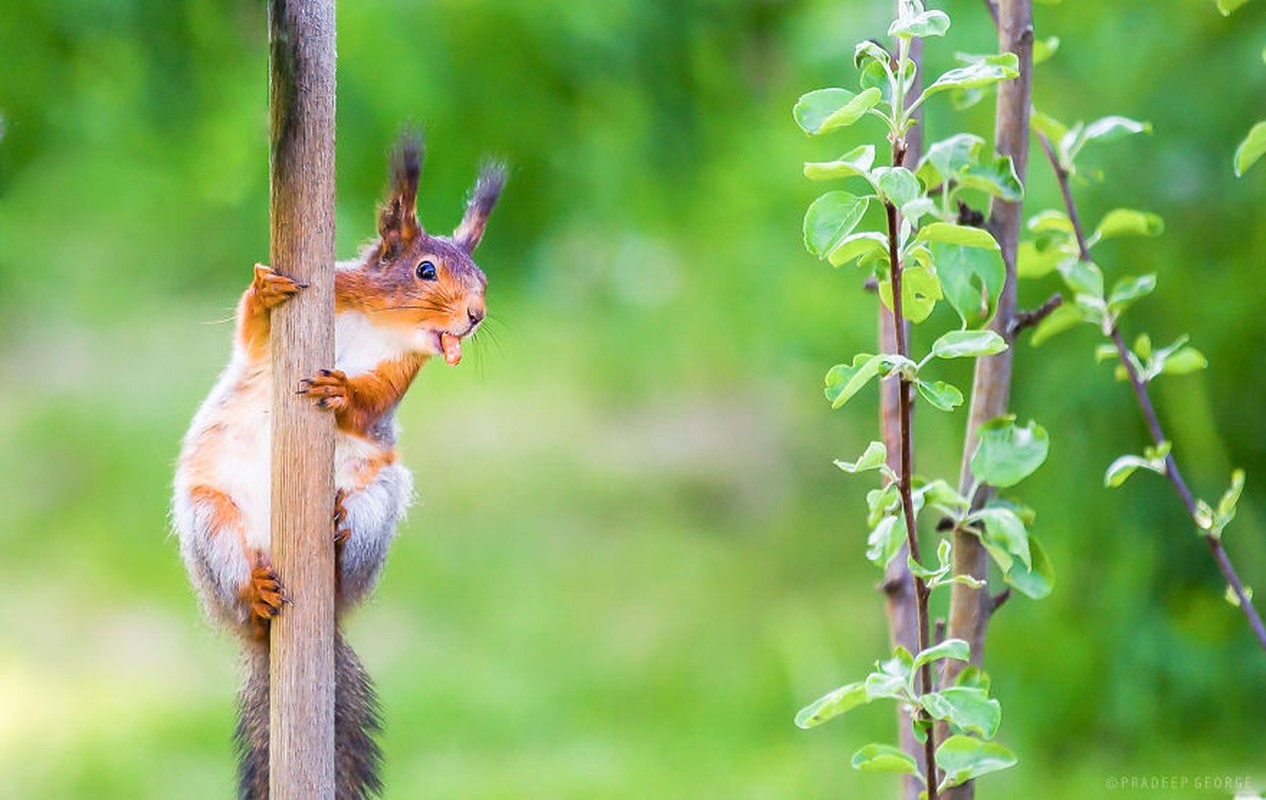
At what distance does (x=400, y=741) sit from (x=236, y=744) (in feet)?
6.32

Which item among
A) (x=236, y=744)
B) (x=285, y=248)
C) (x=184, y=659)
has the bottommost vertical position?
(x=236, y=744)

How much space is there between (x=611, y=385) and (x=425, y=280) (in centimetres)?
259

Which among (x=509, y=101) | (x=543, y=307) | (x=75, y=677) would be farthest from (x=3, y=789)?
(x=509, y=101)

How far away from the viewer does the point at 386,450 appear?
0.88 meters

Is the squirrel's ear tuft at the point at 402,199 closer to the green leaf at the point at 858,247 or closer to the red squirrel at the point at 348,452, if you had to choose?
the red squirrel at the point at 348,452

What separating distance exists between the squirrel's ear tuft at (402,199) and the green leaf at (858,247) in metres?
0.20

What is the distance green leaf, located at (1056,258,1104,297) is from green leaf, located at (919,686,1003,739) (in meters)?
0.31

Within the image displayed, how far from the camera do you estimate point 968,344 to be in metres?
0.68

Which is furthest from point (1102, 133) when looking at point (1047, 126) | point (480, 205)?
point (480, 205)

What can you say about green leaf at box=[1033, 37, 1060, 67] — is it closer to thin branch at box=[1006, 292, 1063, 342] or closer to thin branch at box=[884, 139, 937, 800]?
thin branch at box=[1006, 292, 1063, 342]

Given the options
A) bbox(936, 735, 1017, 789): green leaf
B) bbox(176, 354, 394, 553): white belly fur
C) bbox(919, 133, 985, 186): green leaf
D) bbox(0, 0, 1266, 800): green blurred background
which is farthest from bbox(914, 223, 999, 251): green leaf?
bbox(0, 0, 1266, 800): green blurred background

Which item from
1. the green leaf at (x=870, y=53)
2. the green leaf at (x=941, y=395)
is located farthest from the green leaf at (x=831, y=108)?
the green leaf at (x=941, y=395)

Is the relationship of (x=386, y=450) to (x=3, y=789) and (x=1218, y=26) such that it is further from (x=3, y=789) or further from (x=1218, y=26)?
(x=3, y=789)

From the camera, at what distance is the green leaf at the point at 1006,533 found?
737 mm
